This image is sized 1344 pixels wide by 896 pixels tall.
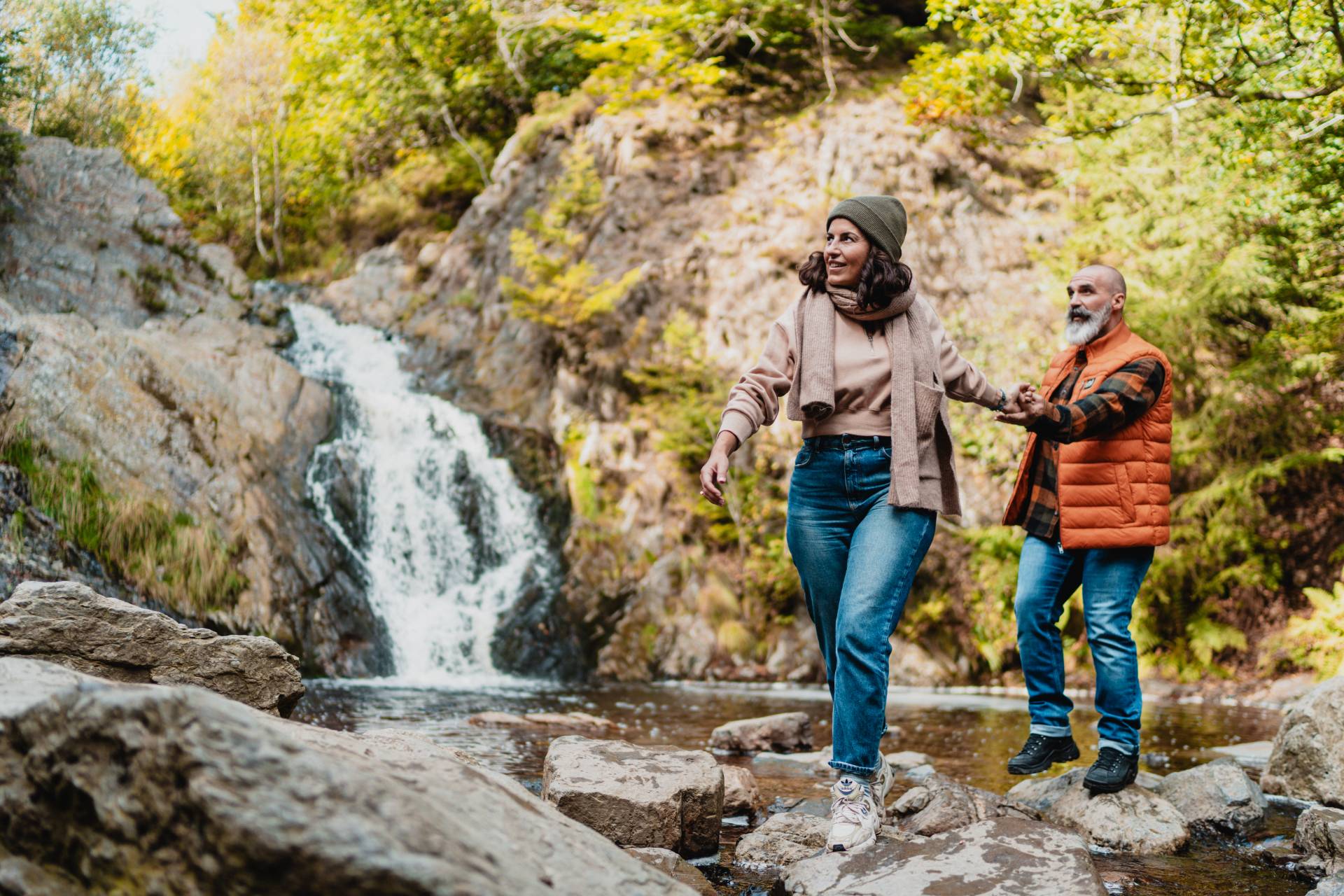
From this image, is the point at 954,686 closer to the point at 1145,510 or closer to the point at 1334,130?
the point at 1334,130

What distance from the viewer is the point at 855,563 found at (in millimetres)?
3490

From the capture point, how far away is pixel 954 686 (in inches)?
469

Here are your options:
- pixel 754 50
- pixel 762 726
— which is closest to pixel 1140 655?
pixel 762 726

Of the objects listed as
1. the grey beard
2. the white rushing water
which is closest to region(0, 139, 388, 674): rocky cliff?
the white rushing water

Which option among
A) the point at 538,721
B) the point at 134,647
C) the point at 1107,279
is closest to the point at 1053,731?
the point at 1107,279

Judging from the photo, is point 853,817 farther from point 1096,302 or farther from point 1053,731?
point 1096,302

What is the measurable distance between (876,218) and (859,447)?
85 cm

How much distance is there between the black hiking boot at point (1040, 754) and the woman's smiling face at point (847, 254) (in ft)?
7.09

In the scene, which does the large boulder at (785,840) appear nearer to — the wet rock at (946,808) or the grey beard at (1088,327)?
the wet rock at (946,808)

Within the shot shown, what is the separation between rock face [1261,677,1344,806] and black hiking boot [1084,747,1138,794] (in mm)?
1398

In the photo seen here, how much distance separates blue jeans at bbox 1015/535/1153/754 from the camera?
4.17 meters

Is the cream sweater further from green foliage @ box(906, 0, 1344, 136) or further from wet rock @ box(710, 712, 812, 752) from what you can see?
green foliage @ box(906, 0, 1344, 136)

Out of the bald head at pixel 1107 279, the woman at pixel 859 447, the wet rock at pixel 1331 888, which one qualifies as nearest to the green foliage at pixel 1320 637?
the bald head at pixel 1107 279

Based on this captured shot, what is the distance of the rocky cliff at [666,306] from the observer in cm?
1271
